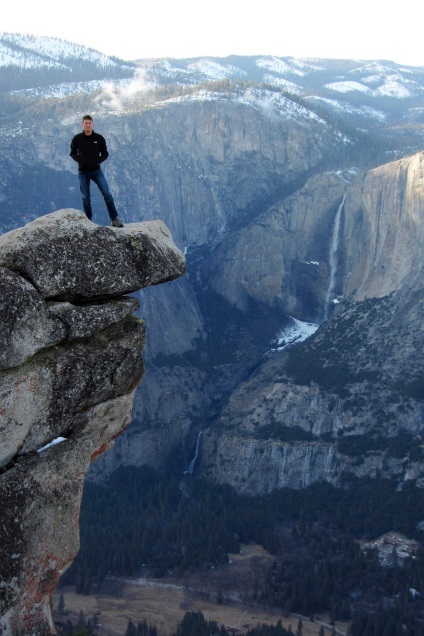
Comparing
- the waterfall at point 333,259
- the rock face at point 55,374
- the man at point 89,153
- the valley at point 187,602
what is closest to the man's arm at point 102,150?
the man at point 89,153

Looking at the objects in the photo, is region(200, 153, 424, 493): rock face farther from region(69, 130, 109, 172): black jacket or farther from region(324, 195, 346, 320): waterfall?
region(69, 130, 109, 172): black jacket

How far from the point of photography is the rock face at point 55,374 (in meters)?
19.3

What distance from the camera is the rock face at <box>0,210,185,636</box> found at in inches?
761

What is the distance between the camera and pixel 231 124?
15938 cm

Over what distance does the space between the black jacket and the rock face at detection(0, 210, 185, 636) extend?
12.1 ft

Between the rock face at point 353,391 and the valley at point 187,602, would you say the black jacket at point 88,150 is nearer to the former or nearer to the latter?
the valley at point 187,602

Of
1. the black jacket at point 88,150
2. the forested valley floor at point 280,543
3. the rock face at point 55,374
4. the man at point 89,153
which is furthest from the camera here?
the forested valley floor at point 280,543

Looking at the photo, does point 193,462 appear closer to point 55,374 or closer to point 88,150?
point 88,150

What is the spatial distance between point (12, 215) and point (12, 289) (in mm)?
120639

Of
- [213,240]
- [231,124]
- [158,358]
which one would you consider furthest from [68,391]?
[231,124]

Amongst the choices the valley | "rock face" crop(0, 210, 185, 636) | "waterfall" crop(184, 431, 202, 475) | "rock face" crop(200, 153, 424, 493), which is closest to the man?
"rock face" crop(0, 210, 185, 636)

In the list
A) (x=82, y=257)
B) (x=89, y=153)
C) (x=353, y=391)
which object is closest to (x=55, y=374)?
(x=82, y=257)

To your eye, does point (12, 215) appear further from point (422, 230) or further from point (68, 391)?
point (68, 391)

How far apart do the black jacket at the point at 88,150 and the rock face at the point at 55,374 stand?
369 centimetres
